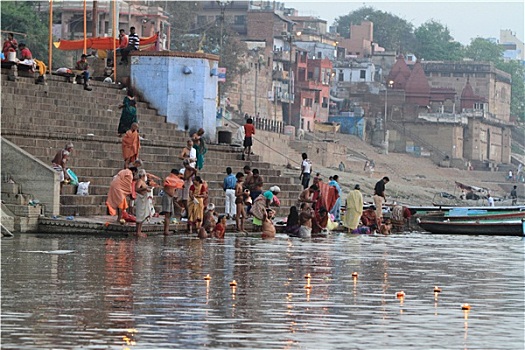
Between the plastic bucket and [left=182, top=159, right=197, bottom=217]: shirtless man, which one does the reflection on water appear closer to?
[left=182, top=159, right=197, bottom=217]: shirtless man

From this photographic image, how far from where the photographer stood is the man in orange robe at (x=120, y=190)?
2241 centimetres

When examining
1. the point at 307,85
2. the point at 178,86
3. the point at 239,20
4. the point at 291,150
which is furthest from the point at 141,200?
the point at 239,20

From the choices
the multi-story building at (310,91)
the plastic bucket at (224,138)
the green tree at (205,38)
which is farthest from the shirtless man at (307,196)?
the multi-story building at (310,91)

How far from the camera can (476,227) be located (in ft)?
101

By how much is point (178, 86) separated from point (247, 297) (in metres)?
20.1

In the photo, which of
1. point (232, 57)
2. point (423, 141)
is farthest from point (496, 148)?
point (232, 57)

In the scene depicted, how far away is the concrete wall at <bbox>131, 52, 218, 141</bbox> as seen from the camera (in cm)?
3272

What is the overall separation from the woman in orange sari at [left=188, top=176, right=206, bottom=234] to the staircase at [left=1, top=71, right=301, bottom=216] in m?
1.56

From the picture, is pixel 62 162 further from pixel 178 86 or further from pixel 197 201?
pixel 178 86

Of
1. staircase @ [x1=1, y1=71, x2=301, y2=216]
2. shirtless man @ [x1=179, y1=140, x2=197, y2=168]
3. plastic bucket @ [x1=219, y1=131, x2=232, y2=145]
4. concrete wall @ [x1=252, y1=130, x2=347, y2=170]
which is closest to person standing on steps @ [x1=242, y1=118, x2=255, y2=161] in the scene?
staircase @ [x1=1, y1=71, x2=301, y2=216]

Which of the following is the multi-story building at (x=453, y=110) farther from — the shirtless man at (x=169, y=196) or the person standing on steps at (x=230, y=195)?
the shirtless man at (x=169, y=196)

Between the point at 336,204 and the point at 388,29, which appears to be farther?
the point at 388,29

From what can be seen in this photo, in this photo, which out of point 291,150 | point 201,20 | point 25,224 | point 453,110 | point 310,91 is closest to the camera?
point 25,224

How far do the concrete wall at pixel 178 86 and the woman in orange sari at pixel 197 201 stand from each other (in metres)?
9.23
